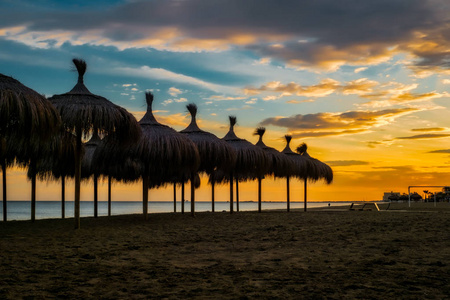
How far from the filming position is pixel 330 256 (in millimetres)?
6738

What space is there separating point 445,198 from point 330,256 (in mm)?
43340

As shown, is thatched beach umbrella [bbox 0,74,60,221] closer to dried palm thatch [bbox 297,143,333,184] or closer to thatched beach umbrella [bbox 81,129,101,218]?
thatched beach umbrella [bbox 81,129,101,218]

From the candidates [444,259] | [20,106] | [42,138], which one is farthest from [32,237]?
[444,259]

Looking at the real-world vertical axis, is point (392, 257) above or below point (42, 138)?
below

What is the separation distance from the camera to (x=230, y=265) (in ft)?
20.2

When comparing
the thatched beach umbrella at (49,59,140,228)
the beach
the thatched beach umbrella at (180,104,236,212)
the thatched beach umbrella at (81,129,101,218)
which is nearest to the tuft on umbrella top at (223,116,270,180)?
the thatched beach umbrella at (180,104,236,212)

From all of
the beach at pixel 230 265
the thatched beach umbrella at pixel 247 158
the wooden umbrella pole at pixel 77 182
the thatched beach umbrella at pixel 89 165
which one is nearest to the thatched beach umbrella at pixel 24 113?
the wooden umbrella pole at pixel 77 182

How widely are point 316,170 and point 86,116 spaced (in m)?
15.6

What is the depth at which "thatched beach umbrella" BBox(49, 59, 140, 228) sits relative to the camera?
10.8 meters

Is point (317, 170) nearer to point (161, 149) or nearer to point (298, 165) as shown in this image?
point (298, 165)

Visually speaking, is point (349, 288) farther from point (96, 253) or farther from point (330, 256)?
point (96, 253)

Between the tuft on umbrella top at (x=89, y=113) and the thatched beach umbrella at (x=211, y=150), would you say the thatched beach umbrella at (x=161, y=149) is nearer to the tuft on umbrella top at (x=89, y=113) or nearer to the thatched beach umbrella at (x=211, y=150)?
the tuft on umbrella top at (x=89, y=113)

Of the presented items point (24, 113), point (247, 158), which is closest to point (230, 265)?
point (24, 113)

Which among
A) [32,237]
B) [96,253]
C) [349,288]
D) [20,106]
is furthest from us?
[32,237]
